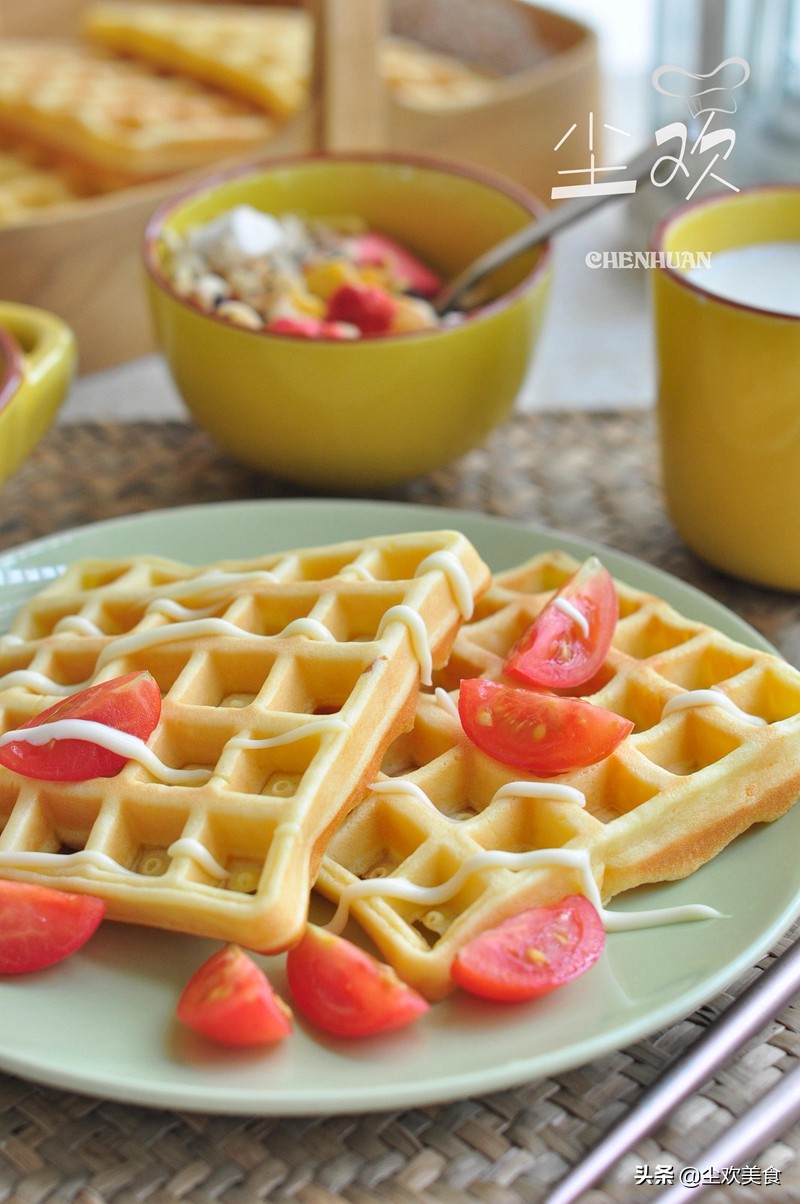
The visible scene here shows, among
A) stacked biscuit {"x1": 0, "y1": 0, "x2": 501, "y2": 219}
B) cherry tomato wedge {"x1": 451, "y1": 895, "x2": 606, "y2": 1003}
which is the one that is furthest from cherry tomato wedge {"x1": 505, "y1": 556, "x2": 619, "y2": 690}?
stacked biscuit {"x1": 0, "y1": 0, "x2": 501, "y2": 219}

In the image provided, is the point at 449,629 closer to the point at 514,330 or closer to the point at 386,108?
the point at 514,330

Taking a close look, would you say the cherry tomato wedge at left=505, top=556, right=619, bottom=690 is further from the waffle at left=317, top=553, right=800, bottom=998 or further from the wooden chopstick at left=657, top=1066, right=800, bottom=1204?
the wooden chopstick at left=657, top=1066, right=800, bottom=1204

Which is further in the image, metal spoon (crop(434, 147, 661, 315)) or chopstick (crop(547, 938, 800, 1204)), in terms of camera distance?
metal spoon (crop(434, 147, 661, 315))

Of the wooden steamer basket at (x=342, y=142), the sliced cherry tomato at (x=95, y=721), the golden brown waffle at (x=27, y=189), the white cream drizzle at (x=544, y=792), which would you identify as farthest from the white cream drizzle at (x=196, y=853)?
the golden brown waffle at (x=27, y=189)

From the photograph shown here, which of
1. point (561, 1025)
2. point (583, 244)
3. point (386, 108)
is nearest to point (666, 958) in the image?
point (561, 1025)

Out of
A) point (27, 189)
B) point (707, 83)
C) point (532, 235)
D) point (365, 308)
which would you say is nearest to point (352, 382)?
point (365, 308)

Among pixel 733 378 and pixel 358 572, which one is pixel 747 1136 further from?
pixel 733 378
